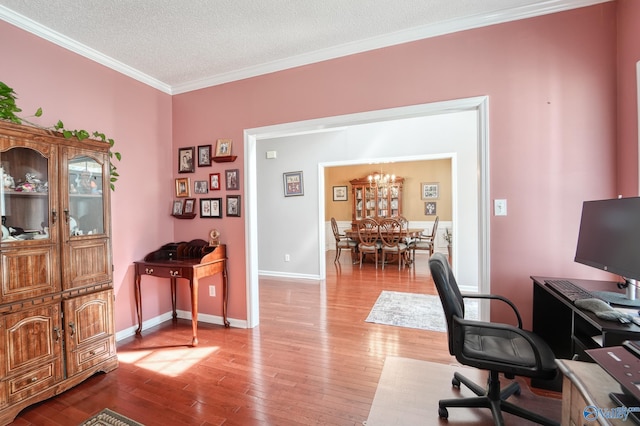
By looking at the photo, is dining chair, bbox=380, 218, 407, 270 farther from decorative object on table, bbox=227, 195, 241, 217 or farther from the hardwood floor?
decorative object on table, bbox=227, 195, 241, 217

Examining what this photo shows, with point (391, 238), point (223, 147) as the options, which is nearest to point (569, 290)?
point (223, 147)

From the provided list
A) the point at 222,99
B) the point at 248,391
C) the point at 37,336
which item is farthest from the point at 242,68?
the point at 248,391

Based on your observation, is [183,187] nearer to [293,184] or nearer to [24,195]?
→ [24,195]

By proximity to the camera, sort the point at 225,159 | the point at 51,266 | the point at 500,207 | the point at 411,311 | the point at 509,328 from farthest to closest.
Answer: the point at 411,311, the point at 225,159, the point at 500,207, the point at 51,266, the point at 509,328

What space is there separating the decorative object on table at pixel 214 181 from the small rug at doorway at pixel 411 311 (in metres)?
2.29

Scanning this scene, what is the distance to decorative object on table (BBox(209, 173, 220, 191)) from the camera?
3.18m

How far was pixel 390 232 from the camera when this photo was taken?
5945 millimetres

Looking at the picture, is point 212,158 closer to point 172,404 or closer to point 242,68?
point 242,68

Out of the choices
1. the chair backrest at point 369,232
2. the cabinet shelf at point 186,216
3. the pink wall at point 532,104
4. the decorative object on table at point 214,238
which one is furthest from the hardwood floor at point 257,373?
the chair backrest at point 369,232

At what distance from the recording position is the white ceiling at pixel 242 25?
6.75 feet

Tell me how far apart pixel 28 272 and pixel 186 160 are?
1839 millimetres

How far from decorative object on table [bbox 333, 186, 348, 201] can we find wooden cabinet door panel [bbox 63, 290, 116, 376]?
7.14 meters

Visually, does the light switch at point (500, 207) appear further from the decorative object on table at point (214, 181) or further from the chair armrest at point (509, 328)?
the decorative object on table at point (214, 181)

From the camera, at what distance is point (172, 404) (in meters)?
1.87
